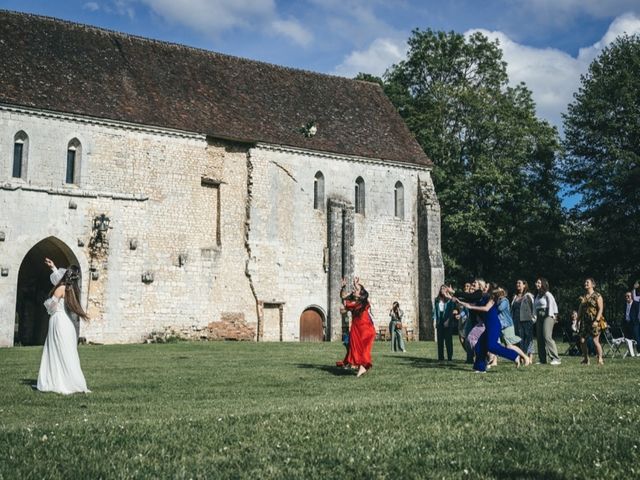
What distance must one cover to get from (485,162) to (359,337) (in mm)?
29135

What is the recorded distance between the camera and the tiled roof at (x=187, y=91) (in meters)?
30.0

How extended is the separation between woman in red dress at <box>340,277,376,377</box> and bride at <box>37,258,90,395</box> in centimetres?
549

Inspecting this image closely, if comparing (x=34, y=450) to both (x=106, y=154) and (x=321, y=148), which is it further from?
(x=321, y=148)

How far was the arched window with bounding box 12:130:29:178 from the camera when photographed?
2873 cm

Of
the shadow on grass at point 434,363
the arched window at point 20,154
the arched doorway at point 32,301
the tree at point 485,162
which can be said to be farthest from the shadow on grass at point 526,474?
the tree at point 485,162

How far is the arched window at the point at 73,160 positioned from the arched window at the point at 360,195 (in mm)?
13465

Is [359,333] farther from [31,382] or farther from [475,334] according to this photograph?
[31,382]

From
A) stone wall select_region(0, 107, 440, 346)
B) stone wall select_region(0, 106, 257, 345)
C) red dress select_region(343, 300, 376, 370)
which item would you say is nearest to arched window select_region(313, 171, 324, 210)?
stone wall select_region(0, 107, 440, 346)

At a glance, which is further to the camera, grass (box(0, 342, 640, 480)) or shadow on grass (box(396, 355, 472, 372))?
shadow on grass (box(396, 355, 472, 372))

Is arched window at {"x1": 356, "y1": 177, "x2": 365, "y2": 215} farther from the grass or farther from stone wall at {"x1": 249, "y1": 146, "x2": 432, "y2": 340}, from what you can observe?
the grass

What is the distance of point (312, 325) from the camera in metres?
34.9

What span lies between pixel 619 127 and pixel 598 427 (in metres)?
35.4

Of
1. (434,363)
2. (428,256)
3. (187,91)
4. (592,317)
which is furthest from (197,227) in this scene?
(592,317)

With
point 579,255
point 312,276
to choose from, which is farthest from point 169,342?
point 579,255
